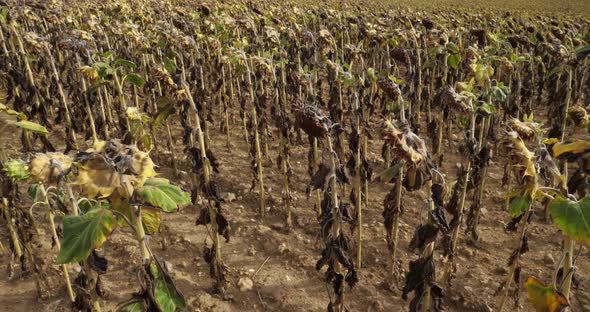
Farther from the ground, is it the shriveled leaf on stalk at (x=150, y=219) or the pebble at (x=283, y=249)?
the shriveled leaf on stalk at (x=150, y=219)

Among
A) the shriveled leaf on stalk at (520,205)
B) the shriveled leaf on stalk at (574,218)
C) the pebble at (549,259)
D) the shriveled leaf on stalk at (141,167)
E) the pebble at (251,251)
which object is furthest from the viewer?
the pebble at (251,251)

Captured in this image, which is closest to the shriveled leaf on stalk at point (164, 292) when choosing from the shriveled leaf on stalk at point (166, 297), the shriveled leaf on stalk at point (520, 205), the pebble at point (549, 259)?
the shriveled leaf on stalk at point (166, 297)

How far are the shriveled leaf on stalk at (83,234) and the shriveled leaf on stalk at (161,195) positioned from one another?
16 cm

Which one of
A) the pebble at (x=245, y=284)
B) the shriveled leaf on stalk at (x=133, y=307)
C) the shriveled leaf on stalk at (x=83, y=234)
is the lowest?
the pebble at (x=245, y=284)

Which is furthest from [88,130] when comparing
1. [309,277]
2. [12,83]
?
[309,277]

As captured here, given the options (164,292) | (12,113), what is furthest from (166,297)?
(12,113)

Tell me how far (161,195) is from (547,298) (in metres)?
1.69

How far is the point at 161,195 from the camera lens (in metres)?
1.71

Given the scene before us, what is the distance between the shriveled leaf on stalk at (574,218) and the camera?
161 cm

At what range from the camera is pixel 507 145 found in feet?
7.06

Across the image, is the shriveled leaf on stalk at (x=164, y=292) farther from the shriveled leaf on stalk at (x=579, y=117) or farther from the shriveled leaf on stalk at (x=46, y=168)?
the shriveled leaf on stalk at (x=579, y=117)

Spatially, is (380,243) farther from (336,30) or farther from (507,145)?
(336,30)

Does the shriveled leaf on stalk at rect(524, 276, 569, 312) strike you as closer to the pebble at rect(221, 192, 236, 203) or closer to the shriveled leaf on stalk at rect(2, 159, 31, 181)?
the shriveled leaf on stalk at rect(2, 159, 31, 181)

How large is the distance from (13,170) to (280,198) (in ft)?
12.7
